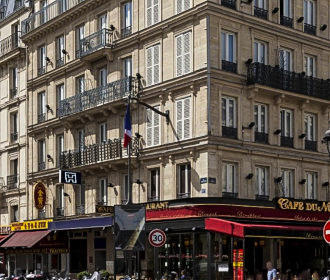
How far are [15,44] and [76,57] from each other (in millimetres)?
8452

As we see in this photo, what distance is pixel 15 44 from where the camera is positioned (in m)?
47.1

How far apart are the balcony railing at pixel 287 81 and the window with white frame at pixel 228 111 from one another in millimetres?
1150

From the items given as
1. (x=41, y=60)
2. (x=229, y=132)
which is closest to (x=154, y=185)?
(x=229, y=132)

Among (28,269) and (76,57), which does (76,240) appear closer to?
(28,269)

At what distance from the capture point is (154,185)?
34438 millimetres

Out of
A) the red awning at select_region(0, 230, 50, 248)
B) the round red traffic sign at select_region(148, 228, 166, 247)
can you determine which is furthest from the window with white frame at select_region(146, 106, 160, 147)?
the round red traffic sign at select_region(148, 228, 166, 247)

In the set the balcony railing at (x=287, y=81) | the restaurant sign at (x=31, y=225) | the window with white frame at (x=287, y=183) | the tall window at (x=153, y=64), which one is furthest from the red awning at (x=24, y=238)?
the balcony railing at (x=287, y=81)

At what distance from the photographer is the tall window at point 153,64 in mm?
34562

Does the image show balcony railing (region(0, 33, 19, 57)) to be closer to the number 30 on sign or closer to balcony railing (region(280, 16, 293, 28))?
balcony railing (region(280, 16, 293, 28))

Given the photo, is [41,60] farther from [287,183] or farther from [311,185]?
[311,185]

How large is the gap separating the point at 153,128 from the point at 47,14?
12508mm

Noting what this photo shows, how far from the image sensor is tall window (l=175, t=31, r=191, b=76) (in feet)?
108

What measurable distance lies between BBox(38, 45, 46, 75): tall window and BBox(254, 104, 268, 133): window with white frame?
1490 centimetres

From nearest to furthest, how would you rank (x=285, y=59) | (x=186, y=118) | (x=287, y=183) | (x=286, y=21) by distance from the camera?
1. (x=186, y=118)
2. (x=287, y=183)
3. (x=285, y=59)
4. (x=286, y=21)
